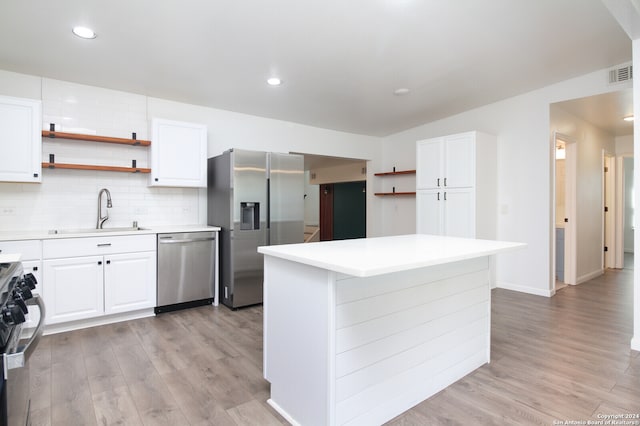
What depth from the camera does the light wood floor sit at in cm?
192

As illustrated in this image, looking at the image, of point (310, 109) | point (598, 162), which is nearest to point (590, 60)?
point (598, 162)

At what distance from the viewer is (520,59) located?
353cm

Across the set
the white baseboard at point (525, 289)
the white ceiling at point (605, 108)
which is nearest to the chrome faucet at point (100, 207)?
the white baseboard at point (525, 289)

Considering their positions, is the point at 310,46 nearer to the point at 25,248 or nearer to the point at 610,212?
the point at 25,248

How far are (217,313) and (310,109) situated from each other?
9.24ft

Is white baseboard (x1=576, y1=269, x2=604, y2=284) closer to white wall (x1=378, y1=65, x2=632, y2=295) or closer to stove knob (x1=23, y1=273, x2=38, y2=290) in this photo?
white wall (x1=378, y1=65, x2=632, y2=295)

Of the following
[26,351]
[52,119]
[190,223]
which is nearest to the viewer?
[26,351]

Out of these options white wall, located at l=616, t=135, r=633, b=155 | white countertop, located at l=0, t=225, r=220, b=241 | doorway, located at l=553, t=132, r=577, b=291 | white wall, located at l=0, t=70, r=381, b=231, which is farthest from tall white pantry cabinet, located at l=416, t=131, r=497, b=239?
white wall, located at l=616, t=135, r=633, b=155

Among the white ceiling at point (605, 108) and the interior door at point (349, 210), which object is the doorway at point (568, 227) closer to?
the white ceiling at point (605, 108)

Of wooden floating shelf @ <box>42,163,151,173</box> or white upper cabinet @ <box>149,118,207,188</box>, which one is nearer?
wooden floating shelf @ <box>42,163,151,173</box>

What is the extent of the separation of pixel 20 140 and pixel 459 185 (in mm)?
4746

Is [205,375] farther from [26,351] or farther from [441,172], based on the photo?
[441,172]

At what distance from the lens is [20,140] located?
307 cm

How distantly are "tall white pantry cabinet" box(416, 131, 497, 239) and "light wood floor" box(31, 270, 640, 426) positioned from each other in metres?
1.40
